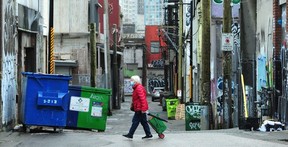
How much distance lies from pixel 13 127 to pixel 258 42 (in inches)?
338

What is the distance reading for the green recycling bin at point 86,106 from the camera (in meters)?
17.9

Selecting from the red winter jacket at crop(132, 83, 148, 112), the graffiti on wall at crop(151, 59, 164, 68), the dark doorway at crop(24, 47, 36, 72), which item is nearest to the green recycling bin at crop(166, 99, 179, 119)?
the dark doorway at crop(24, 47, 36, 72)

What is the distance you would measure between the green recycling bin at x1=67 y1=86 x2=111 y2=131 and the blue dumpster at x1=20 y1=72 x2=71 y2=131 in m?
1.54

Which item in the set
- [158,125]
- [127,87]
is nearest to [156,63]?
[127,87]

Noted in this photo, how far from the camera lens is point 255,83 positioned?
20844mm

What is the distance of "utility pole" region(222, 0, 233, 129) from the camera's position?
1845 centimetres

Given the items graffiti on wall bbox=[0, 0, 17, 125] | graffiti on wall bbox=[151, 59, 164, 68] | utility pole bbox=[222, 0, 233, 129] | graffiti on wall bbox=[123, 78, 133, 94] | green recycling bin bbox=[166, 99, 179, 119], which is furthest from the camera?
graffiti on wall bbox=[151, 59, 164, 68]

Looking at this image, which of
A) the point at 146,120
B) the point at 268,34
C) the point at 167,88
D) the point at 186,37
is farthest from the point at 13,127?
the point at 167,88

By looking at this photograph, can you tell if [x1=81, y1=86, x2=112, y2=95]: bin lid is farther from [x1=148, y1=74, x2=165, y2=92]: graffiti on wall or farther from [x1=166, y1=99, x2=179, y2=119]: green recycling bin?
[x1=148, y1=74, x2=165, y2=92]: graffiti on wall

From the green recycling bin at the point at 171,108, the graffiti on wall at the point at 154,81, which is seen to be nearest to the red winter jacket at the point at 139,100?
the green recycling bin at the point at 171,108

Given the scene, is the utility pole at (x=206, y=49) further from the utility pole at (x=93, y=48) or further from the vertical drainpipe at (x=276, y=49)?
the utility pole at (x=93, y=48)

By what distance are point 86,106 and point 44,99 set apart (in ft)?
7.05

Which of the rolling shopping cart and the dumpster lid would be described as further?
the dumpster lid

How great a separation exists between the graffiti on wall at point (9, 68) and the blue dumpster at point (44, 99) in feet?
1.52
